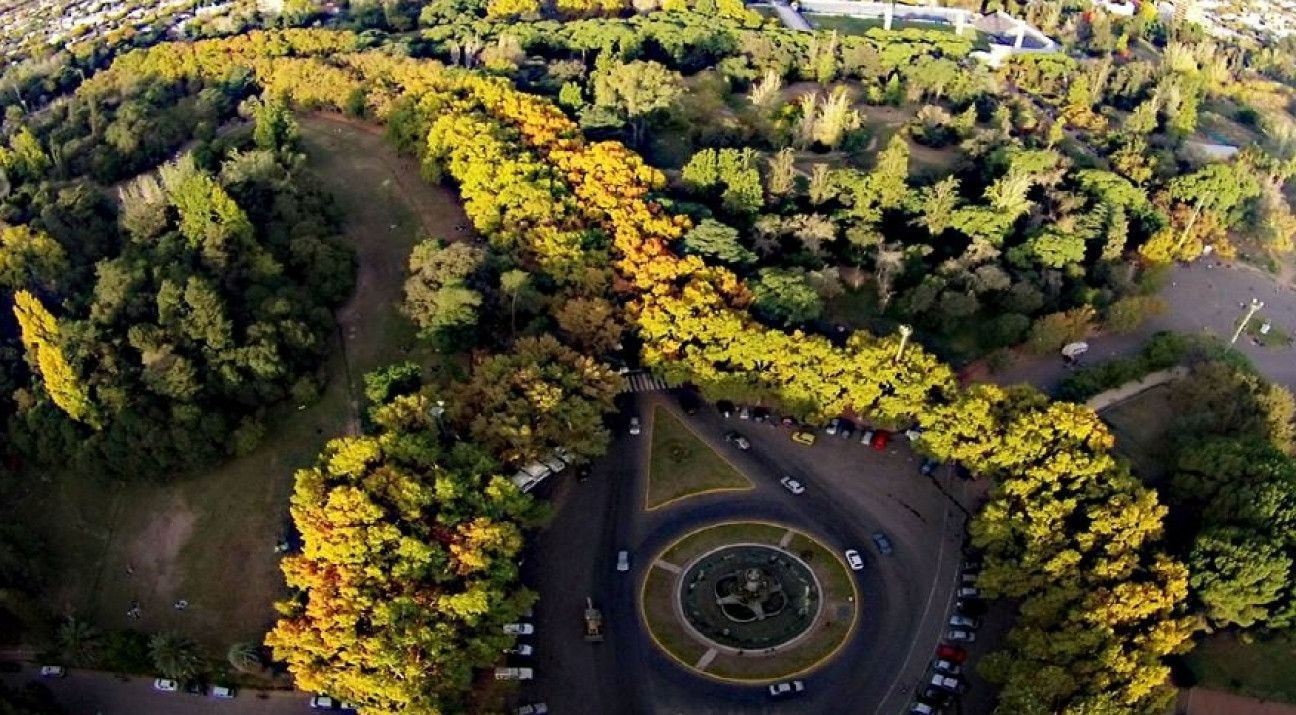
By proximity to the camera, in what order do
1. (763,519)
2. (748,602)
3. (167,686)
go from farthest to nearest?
(763,519) < (748,602) < (167,686)

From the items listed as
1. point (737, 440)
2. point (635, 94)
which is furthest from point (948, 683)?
point (635, 94)

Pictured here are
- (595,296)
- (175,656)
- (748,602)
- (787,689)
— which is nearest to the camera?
(175,656)

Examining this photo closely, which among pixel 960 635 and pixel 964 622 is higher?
pixel 964 622

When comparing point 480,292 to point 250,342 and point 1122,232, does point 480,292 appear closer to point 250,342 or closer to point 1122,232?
point 250,342

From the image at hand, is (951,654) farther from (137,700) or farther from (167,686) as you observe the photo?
(137,700)

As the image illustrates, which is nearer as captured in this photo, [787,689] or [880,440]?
[787,689]

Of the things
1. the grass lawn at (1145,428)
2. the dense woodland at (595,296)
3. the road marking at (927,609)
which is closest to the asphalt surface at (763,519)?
the road marking at (927,609)

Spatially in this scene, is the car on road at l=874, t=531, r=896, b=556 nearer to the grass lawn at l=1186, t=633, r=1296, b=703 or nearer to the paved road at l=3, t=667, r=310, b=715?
the grass lawn at l=1186, t=633, r=1296, b=703
